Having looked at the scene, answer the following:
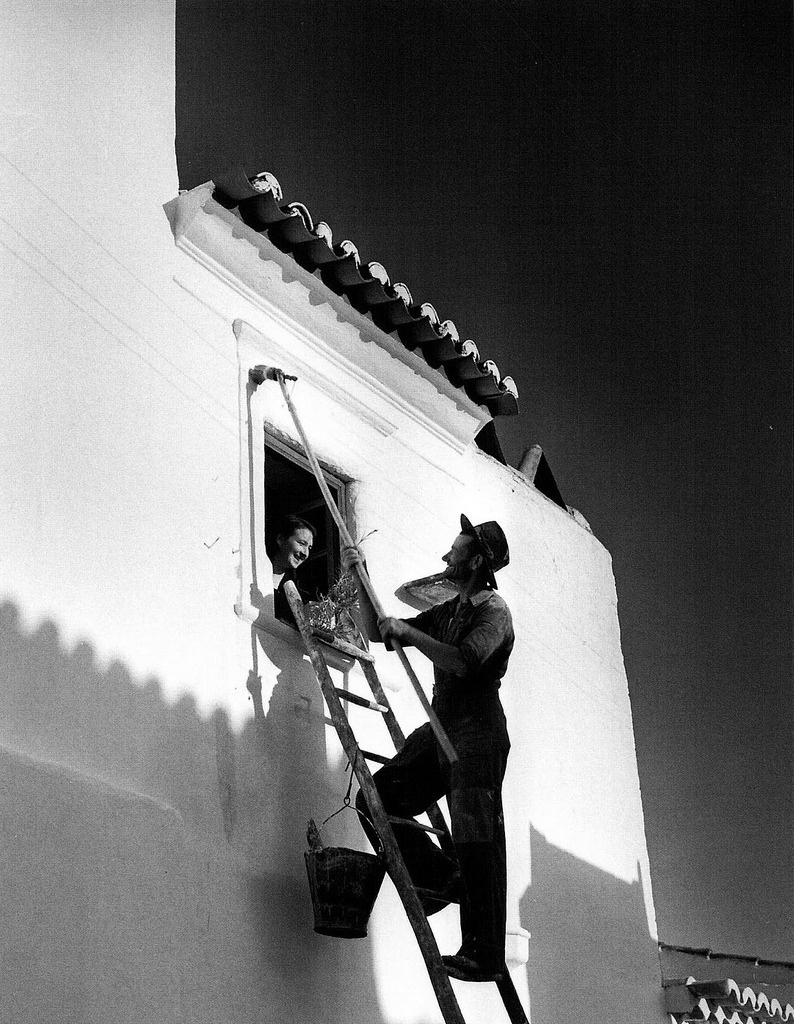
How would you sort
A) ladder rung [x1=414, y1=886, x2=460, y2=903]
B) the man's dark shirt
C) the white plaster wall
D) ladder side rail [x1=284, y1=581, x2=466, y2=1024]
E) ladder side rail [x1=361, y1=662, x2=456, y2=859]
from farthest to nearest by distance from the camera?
ladder side rail [x1=361, y1=662, x2=456, y2=859] → the man's dark shirt → ladder rung [x1=414, y1=886, x2=460, y2=903] → ladder side rail [x1=284, y1=581, x2=466, y2=1024] → the white plaster wall

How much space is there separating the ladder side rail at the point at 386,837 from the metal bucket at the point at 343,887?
0.32ft

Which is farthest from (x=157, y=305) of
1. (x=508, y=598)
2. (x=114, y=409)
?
(x=508, y=598)

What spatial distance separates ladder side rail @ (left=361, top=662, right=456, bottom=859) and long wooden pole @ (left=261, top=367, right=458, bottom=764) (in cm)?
21

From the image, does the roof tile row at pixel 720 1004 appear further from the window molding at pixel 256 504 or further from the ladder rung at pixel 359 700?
the window molding at pixel 256 504

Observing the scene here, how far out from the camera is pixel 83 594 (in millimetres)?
5438

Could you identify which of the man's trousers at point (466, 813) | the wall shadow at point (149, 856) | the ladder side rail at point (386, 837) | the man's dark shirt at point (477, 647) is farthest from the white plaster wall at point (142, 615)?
the man's dark shirt at point (477, 647)

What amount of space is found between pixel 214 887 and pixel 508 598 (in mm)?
3249

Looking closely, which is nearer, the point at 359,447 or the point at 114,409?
the point at 114,409

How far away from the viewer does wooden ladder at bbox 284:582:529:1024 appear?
5.40 meters

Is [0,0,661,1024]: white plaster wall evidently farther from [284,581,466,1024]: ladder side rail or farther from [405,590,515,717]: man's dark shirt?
[405,590,515,717]: man's dark shirt

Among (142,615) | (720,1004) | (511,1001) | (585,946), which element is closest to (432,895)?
(511,1001)

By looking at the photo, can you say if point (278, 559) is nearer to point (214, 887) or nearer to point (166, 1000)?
point (214, 887)

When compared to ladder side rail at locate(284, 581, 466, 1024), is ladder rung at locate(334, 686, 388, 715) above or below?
above

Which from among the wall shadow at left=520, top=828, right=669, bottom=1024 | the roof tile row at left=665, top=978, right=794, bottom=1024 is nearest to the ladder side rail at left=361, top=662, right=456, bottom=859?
the wall shadow at left=520, top=828, right=669, bottom=1024
